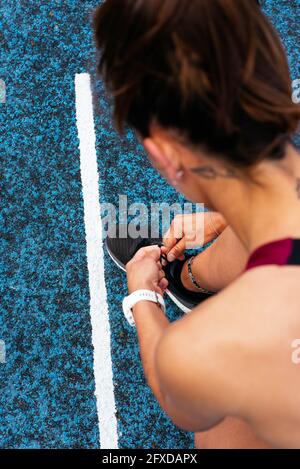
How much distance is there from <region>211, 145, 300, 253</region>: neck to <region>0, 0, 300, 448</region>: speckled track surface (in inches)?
48.6

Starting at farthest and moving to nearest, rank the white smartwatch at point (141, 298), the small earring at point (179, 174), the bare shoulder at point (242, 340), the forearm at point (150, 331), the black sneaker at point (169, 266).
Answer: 1. the black sneaker at point (169, 266)
2. the white smartwatch at point (141, 298)
3. the forearm at point (150, 331)
4. the small earring at point (179, 174)
5. the bare shoulder at point (242, 340)

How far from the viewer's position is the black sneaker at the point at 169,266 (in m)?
2.18

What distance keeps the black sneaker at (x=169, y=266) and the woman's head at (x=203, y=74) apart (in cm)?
115

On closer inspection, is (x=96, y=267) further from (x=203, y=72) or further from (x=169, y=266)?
(x=203, y=72)

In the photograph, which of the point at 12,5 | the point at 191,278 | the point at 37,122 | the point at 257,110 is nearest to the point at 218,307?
the point at 257,110

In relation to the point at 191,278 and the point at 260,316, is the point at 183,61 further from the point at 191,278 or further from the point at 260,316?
the point at 191,278

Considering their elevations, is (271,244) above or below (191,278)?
below

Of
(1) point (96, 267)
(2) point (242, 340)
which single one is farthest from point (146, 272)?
(2) point (242, 340)

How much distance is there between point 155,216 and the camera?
2451mm

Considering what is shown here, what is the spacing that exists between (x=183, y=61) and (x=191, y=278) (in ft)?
4.21

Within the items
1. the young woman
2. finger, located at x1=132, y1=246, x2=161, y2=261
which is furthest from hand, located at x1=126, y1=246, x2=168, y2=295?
the young woman

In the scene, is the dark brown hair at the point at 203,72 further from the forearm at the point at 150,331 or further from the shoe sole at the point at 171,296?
the shoe sole at the point at 171,296

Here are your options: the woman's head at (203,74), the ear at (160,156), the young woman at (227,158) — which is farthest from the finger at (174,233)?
the woman's head at (203,74)

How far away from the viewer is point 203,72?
95 cm
